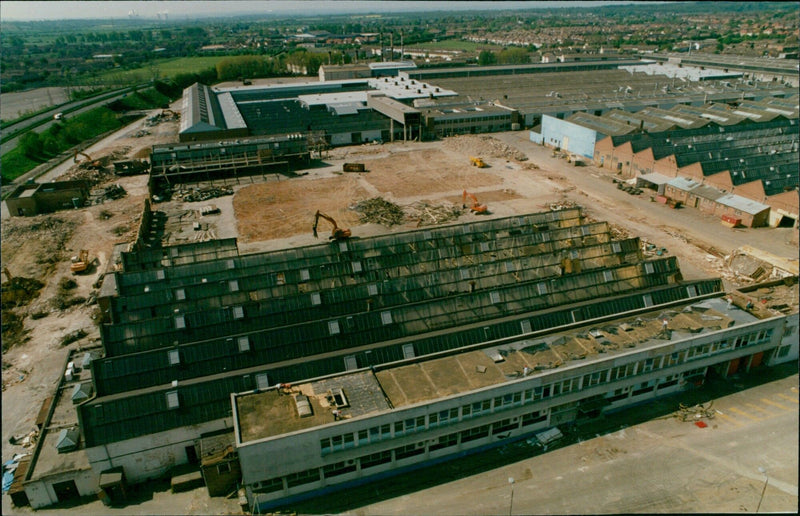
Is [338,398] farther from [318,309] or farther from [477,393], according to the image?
[318,309]

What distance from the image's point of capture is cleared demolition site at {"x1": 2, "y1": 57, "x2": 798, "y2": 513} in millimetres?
31641

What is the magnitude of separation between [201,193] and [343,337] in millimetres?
57085

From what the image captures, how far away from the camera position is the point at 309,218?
247 feet

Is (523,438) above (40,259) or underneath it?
underneath

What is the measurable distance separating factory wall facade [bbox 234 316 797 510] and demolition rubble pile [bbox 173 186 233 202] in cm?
6269

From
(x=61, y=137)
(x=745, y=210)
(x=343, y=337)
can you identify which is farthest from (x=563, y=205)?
(x=61, y=137)

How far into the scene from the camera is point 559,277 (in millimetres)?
46125

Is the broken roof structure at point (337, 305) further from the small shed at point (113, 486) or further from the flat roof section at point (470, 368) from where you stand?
the small shed at point (113, 486)

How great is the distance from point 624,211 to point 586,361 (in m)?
47.9

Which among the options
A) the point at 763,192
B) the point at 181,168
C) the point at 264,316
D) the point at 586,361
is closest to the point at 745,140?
the point at 763,192

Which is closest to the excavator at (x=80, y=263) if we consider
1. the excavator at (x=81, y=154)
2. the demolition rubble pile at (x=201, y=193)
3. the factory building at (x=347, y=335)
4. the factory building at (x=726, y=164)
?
the factory building at (x=347, y=335)

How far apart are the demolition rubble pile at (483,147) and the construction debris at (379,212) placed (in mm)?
35991

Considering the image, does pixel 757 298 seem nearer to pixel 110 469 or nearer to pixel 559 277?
pixel 559 277

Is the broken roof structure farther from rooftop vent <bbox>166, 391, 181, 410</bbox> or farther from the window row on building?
the window row on building
